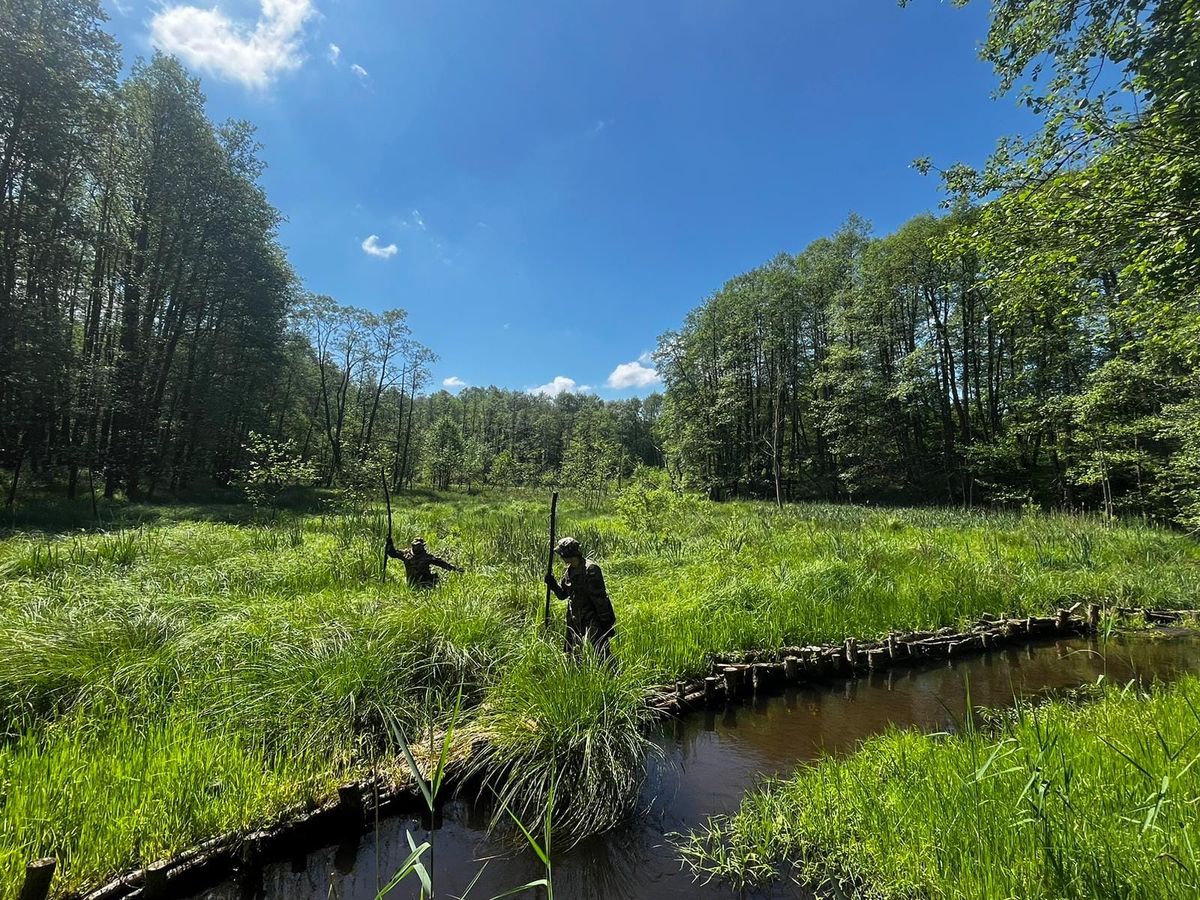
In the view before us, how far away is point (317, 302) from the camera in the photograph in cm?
3509

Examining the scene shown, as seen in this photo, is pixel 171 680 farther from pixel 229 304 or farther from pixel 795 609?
pixel 229 304

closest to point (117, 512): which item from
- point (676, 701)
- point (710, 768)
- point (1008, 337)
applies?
point (676, 701)

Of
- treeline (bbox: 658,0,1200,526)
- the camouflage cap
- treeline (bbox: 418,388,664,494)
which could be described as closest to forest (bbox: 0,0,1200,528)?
treeline (bbox: 658,0,1200,526)

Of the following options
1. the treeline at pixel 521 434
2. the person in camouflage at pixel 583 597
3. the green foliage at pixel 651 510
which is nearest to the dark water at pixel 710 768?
the person in camouflage at pixel 583 597

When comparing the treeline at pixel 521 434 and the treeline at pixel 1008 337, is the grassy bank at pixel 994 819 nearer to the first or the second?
the treeline at pixel 1008 337

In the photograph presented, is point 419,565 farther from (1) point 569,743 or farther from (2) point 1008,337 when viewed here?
(2) point 1008,337

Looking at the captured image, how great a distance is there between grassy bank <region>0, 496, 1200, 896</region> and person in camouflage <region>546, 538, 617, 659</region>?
45cm

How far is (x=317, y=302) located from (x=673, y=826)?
4005 cm

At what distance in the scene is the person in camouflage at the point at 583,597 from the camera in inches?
185

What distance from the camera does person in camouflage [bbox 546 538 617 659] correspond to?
4703 mm

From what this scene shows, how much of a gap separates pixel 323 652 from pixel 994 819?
187 inches

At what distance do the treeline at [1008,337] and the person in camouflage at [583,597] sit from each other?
21.1 feet

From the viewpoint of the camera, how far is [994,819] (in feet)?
8.10

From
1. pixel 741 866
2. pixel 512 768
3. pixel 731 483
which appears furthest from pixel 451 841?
pixel 731 483
